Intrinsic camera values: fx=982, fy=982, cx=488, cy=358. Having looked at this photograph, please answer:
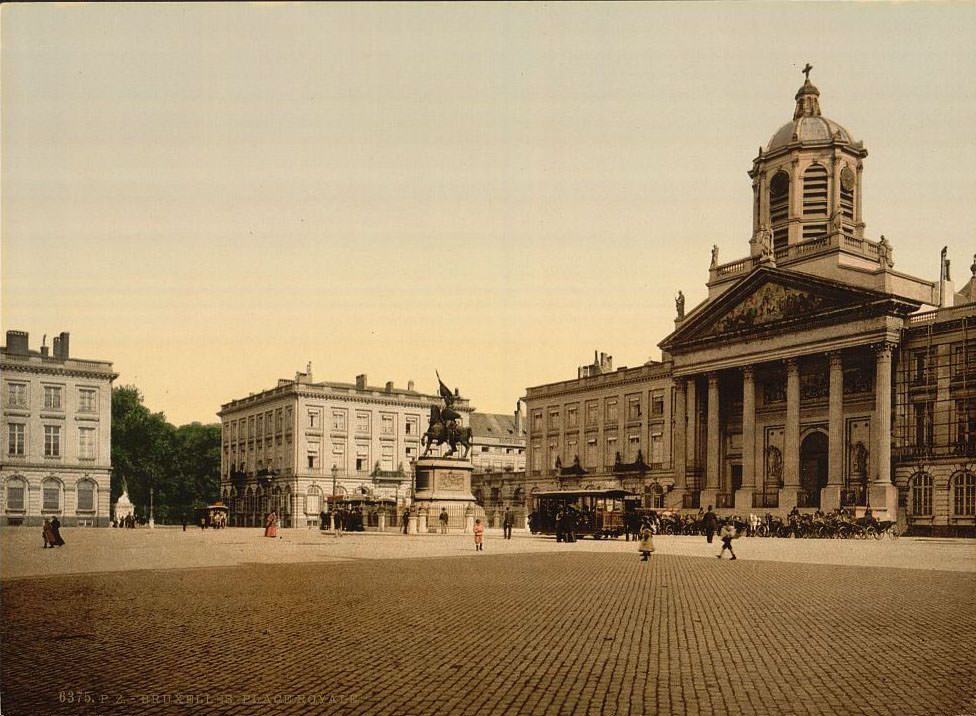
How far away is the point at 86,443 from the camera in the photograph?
5566cm

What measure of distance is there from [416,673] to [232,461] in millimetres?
98095

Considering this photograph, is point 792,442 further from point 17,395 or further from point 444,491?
point 17,395

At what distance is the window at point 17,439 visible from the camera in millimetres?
47531

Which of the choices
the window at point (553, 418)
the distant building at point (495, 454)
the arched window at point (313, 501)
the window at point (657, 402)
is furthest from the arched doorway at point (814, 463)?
the arched window at point (313, 501)

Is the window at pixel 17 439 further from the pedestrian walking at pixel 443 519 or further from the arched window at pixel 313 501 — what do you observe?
the arched window at pixel 313 501

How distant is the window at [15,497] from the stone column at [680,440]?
39854 mm

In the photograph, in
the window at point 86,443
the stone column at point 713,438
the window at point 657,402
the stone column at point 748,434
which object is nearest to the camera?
the window at point 86,443

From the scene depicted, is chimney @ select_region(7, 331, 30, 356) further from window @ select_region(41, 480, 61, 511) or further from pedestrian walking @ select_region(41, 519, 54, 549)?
window @ select_region(41, 480, 61, 511)

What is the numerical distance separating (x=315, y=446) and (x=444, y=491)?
146 ft

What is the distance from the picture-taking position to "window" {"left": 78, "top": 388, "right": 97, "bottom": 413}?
4875 cm

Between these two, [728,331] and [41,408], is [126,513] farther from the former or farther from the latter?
[728,331]

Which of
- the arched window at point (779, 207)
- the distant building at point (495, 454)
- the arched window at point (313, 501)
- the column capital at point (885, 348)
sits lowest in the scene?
the arched window at point (313, 501)

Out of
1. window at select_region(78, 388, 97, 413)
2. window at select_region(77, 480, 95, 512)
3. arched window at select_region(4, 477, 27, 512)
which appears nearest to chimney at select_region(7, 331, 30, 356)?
window at select_region(78, 388, 97, 413)

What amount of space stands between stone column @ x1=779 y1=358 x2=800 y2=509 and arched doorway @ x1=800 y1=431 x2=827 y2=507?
2295 millimetres
